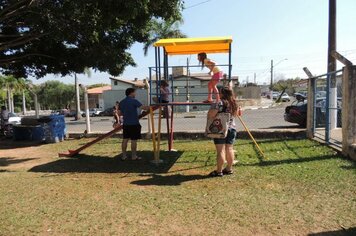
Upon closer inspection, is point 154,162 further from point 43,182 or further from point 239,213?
point 239,213

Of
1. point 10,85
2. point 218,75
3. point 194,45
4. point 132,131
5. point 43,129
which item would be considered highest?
point 10,85

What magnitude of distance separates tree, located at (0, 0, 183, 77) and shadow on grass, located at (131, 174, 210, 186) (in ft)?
12.1

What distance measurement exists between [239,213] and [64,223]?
232 cm

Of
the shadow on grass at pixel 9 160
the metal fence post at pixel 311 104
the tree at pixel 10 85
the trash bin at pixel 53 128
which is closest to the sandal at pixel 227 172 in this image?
the metal fence post at pixel 311 104

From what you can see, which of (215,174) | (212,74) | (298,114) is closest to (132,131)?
(212,74)

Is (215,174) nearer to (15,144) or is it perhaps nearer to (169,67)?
(169,67)

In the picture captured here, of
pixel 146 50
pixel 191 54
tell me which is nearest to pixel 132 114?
pixel 191 54

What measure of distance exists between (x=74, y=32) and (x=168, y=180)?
470 centimetres

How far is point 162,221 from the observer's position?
519 centimetres

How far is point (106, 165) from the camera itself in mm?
9359

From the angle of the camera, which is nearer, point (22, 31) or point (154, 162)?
point (154, 162)

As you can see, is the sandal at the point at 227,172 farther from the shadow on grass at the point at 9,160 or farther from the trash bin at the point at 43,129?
the trash bin at the point at 43,129

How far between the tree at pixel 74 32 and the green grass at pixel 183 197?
337cm

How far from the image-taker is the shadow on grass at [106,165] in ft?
28.6
